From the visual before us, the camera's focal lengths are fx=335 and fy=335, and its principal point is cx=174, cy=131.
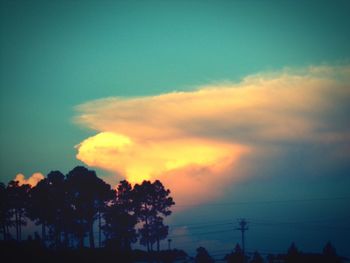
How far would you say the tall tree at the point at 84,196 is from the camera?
167 ft

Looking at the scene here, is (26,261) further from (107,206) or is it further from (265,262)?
(265,262)

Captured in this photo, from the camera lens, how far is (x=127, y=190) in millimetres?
55188

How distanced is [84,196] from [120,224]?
727 centimetres

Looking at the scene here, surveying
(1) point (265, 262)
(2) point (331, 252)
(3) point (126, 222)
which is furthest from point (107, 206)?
(2) point (331, 252)

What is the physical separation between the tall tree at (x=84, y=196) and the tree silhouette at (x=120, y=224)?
2.59 m

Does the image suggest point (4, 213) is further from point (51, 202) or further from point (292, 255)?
point (292, 255)

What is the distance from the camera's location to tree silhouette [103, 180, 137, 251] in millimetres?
52781

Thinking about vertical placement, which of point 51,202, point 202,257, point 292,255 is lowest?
point 292,255

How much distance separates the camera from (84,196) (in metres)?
51.1

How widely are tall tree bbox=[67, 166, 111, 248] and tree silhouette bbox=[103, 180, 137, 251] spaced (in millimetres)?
2594

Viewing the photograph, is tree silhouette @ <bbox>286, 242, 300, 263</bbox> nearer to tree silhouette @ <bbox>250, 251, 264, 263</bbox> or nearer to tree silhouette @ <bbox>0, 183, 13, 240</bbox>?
tree silhouette @ <bbox>250, 251, 264, 263</bbox>

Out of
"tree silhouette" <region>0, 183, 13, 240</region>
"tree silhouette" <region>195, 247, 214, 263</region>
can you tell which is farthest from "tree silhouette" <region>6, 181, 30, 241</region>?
"tree silhouette" <region>195, 247, 214, 263</region>

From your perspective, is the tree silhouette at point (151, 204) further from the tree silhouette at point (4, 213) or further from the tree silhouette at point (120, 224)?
the tree silhouette at point (4, 213)

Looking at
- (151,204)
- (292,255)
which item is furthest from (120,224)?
(292,255)
